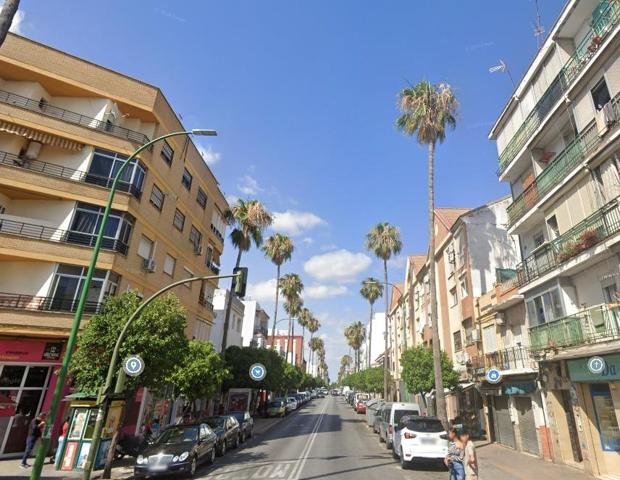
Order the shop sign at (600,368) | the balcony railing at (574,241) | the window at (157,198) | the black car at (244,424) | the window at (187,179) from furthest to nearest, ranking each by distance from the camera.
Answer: the window at (187,179) → the window at (157,198) → the black car at (244,424) → the balcony railing at (574,241) → the shop sign at (600,368)

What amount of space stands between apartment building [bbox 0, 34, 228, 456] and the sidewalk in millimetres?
17790

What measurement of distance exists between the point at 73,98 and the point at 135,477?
18.9 metres

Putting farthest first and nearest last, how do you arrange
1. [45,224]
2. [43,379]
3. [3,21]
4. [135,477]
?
[45,224]
[43,379]
[135,477]
[3,21]

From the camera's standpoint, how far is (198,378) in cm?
1934

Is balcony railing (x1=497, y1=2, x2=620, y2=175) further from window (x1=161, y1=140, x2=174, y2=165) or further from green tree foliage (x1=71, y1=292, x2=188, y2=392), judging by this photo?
window (x1=161, y1=140, x2=174, y2=165)

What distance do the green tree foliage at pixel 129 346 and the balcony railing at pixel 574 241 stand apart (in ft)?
48.6

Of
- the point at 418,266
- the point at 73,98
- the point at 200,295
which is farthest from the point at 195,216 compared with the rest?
the point at 418,266

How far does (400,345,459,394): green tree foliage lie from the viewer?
23344 millimetres


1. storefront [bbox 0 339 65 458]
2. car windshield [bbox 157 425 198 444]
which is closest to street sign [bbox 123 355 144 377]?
car windshield [bbox 157 425 198 444]

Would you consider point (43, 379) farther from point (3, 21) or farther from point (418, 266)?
point (418, 266)

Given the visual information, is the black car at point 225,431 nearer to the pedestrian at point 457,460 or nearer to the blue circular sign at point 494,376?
the pedestrian at point 457,460

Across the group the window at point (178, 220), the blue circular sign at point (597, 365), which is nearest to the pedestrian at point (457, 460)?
the blue circular sign at point (597, 365)

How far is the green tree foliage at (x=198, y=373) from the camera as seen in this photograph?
1897 cm

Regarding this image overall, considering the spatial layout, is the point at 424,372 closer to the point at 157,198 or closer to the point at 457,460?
the point at 457,460
